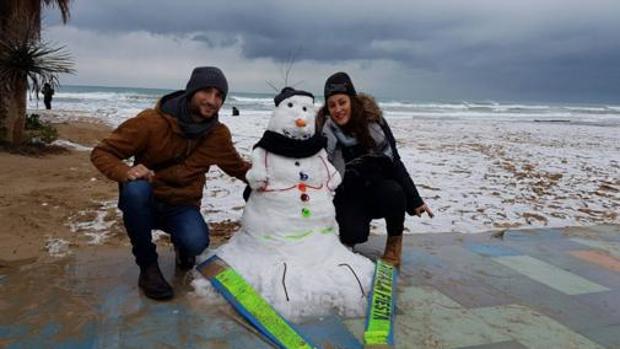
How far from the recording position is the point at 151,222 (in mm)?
2992

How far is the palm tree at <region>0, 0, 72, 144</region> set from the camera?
7973 millimetres

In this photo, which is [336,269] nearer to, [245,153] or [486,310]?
[486,310]

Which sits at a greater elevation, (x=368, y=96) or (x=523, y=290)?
(x=368, y=96)

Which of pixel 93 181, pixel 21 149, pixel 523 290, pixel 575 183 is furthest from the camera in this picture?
pixel 21 149

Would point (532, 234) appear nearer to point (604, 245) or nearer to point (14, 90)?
point (604, 245)

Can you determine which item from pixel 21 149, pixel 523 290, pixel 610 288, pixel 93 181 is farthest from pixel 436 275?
pixel 21 149

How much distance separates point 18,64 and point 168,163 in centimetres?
630

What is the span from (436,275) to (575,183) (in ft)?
16.9

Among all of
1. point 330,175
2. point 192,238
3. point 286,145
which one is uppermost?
point 286,145

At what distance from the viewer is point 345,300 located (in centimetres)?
283

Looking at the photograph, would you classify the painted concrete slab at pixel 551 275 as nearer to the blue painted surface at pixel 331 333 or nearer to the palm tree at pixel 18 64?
the blue painted surface at pixel 331 333

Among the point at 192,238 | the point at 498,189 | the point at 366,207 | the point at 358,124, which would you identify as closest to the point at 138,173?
the point at 192,238

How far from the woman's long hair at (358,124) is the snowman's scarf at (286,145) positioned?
Answer: 0.44 metres

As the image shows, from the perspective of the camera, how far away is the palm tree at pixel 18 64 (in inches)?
314
